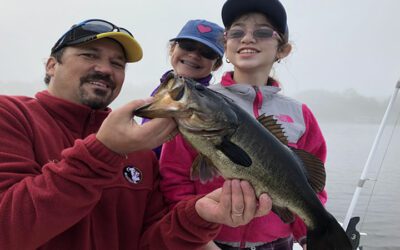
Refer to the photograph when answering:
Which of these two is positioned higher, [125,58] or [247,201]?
[125,58]

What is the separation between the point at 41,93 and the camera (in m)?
2.97

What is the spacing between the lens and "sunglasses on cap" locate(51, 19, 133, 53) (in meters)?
3.08

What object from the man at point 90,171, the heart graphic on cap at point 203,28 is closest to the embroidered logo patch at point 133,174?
the man at point 90,171

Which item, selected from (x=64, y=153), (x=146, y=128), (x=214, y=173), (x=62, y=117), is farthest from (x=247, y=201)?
(x=62, y=117)

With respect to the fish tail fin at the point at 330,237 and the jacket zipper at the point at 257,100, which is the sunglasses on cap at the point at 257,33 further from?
the fish tail fin at the point at 330,237

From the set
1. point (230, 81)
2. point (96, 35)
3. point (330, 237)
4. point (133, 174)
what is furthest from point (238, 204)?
point (96, 35)

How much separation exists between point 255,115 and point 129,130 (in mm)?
1474

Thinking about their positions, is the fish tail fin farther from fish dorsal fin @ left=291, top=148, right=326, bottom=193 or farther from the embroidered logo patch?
the embroidered logo patch

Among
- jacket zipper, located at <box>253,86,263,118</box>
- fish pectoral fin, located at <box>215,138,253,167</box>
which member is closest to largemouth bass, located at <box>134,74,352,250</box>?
fish pectoral fin, located at <box>215,138,253,167</box>

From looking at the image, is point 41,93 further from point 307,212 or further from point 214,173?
point 307,212

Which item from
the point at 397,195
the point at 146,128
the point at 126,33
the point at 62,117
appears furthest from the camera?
the point at 397,195

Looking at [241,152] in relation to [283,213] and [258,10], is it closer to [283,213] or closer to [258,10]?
[283,213]

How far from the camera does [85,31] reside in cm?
311

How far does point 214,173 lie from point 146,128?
0.55 meters
